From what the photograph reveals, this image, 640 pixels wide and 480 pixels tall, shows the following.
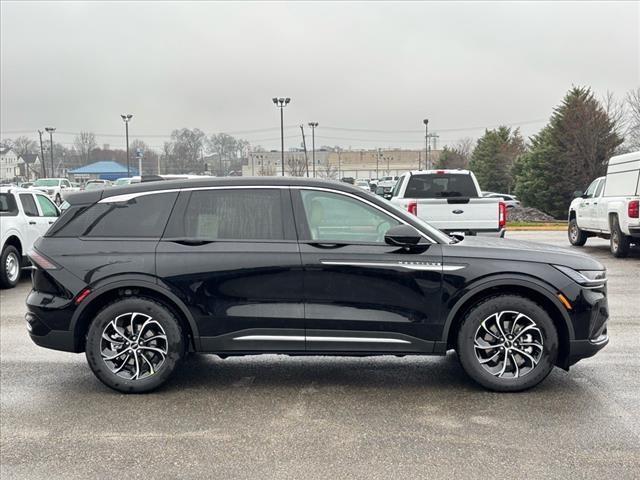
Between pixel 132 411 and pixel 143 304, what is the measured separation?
86 centimetres

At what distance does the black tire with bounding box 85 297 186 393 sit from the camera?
507cm

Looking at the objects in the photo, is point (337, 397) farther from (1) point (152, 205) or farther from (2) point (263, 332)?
(1) point (152, 205)

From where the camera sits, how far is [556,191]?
3450cm

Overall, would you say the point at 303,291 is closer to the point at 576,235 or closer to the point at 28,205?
the point at 28,205

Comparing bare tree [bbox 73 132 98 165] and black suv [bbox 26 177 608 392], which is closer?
black suv [bbox 26 177 608 392]

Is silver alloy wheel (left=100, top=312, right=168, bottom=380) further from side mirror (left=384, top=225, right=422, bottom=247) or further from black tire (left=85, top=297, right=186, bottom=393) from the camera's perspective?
side mirror (left=384, top=225, right=422, bottom=247)

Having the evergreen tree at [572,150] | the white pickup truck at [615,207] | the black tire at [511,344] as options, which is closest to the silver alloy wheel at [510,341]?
the black tire at [511,344]

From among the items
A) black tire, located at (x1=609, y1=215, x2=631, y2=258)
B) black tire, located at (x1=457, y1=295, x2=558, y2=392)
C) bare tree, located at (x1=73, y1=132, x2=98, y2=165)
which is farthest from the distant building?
black tire, located at (x1=457, y1=295, x2=558, y2=392)

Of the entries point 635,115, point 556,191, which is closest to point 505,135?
point 635,115

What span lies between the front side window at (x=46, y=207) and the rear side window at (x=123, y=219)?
7.81 m

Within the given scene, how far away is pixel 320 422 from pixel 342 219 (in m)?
1.66

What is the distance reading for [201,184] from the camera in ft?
17.5

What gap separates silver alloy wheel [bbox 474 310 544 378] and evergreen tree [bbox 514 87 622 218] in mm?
31329

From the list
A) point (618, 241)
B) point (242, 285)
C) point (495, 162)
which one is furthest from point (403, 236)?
point (495, 162)
